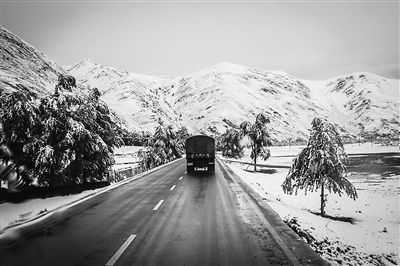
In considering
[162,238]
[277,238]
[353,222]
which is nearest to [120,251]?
[162,238]

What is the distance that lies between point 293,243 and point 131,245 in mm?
3708

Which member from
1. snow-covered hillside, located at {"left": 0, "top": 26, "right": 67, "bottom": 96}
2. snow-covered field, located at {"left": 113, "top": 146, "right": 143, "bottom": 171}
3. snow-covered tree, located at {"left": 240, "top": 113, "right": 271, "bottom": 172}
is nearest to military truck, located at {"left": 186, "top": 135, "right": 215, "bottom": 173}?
snow-covered tree, located at {"left": 240, "top": 113, "right": 271, "bottom": 172}

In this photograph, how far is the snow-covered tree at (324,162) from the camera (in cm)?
1603

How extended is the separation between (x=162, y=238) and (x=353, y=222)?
12.5 meters

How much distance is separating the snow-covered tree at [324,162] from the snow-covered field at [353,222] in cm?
171

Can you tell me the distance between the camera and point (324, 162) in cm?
1602

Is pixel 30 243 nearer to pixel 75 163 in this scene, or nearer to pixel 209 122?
pixel 75 163

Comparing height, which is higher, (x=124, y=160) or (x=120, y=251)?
(x=120, y=251)

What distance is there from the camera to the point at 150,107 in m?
185

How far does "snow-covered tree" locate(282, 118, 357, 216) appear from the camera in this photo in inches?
631

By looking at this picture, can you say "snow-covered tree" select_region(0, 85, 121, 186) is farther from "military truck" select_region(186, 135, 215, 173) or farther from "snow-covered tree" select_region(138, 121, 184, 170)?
"snow-covered tree" select_region(138, 121, 184, 170)

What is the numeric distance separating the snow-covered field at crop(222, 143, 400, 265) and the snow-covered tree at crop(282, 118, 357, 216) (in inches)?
67.2

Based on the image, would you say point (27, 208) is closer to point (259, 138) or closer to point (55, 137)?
point (55, 137)

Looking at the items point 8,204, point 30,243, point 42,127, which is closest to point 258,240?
point 30,243
